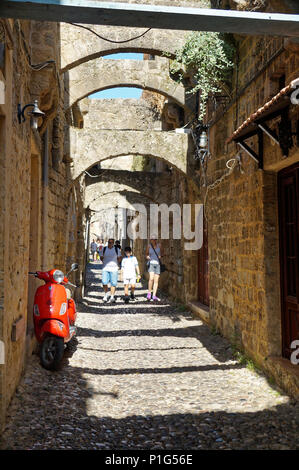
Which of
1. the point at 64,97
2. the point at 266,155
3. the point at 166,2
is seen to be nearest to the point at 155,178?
the point at 64,97

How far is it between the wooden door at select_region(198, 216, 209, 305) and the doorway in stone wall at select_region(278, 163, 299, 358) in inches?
170

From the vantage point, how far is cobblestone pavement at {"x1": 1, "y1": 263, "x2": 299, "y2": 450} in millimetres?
3252

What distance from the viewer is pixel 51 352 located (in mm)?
4840

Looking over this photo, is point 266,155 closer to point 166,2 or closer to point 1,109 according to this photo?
point 1,109

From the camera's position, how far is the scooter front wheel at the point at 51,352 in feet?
15.7

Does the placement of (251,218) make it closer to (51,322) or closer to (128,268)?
(51,322)

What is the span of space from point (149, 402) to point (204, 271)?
17.5 feet

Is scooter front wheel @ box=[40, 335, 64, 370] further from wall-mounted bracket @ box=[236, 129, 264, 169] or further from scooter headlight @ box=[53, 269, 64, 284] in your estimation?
wall-mounted bracket @ box=[236, 129, 264, 169]

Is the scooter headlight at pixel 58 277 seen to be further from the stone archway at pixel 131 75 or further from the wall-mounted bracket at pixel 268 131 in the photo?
the stone archway at pixel 131 75

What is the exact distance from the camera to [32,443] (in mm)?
3047

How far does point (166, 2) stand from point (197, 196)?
3.71 m

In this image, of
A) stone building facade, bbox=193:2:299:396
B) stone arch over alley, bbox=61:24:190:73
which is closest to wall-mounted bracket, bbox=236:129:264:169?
stone building facade, bbox=193:2:299:396

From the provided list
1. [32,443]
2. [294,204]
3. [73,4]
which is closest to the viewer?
[73,4]

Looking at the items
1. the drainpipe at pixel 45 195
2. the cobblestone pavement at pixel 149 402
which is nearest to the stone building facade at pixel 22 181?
the drainpipe at pixel 45 195
